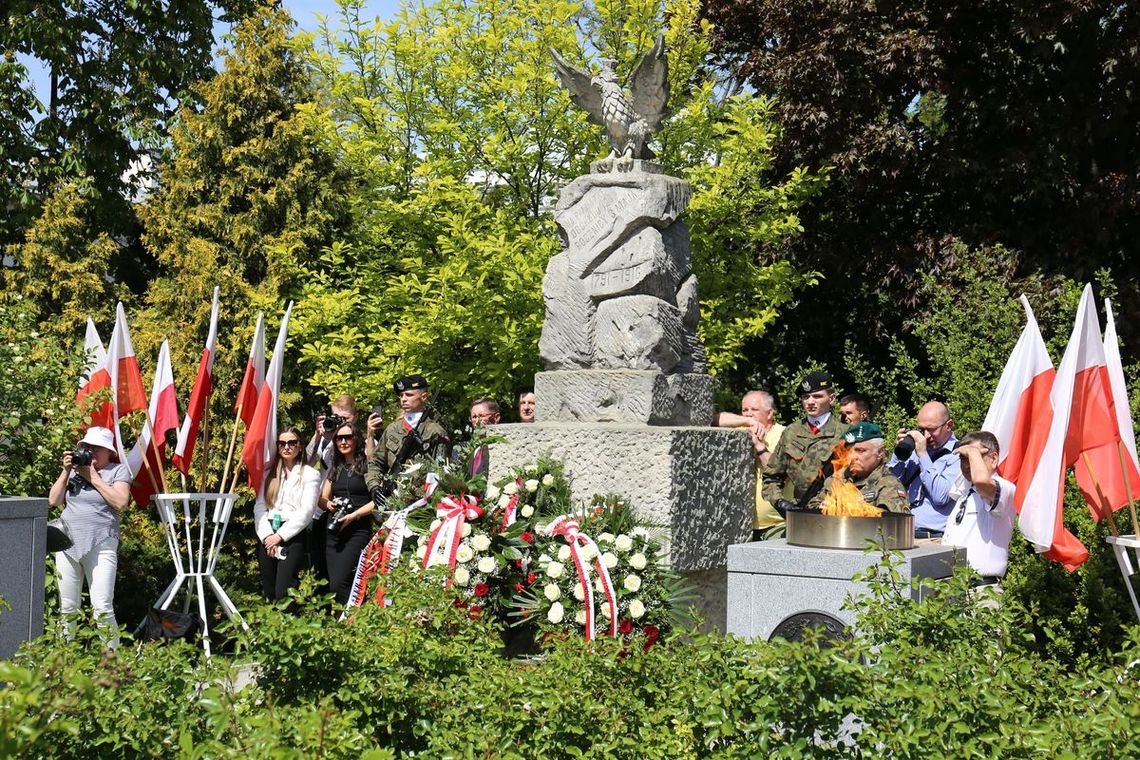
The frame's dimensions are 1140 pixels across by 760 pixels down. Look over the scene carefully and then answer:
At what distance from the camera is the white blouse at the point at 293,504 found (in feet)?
25.8

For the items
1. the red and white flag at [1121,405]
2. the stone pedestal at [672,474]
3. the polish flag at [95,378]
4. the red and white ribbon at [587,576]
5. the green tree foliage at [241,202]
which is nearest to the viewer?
the red and white ribbon at [587,576]

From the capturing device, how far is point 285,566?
26.0 feet

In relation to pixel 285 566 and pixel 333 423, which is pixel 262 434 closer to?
pixel 333 423

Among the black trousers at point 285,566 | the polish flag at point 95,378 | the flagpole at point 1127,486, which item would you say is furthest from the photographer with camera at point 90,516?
the flagpole at point 1127,486

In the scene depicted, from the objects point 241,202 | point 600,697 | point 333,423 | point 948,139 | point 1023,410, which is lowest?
point 600,697

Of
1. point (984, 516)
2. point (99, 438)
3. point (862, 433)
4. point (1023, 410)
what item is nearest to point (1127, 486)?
point (1023, 410)

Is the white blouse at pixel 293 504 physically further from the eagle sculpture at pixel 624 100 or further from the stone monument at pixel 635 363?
the eagle sculpture at pixel 624 100

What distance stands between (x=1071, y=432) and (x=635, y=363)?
240 centimetres

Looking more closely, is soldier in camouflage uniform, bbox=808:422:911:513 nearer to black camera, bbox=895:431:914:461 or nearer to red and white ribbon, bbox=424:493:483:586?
black camera, bbox=895:431:914:461

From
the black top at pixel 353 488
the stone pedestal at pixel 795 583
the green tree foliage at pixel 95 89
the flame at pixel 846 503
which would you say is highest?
the green tree foliage at pixel 95 89

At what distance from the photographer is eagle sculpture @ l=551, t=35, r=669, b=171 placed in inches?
291

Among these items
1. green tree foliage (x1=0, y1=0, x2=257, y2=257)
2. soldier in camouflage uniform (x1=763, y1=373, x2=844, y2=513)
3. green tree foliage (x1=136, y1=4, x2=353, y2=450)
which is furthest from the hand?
green tree foliage (x1=0, y1=0, x2=257, y2=257)

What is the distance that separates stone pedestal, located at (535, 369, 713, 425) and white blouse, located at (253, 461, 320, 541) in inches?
70.1

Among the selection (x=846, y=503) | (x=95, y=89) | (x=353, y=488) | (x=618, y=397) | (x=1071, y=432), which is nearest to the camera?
(x=846, y=503)
